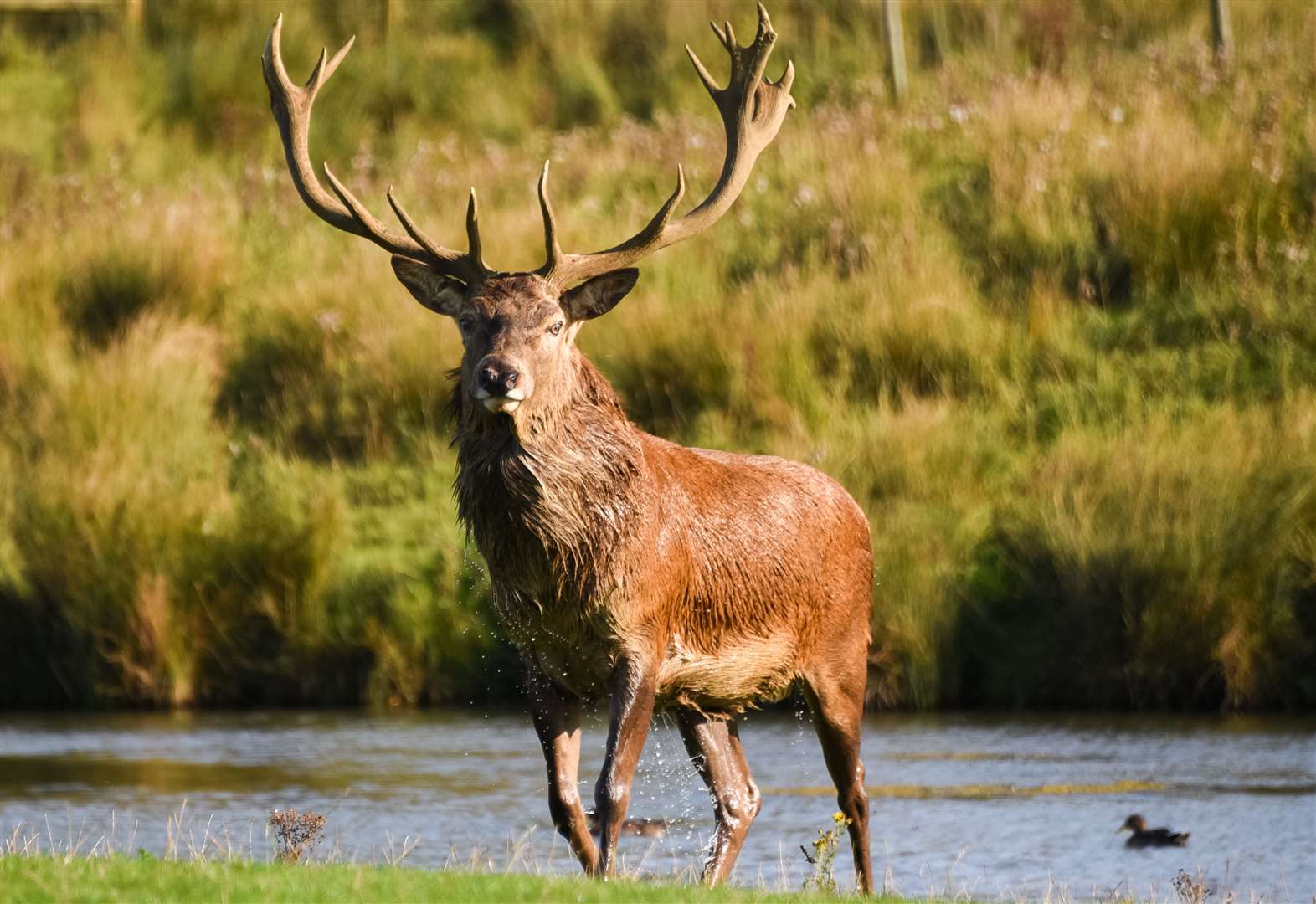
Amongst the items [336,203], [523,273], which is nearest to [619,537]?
[523,273]

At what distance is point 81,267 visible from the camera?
66.9 feet

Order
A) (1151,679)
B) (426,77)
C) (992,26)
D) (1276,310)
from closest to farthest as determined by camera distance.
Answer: (1151,679) < (1276,310) < (992,26) < (426,77)

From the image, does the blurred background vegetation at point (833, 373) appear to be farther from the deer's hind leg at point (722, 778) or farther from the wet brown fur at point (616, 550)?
the wet brown fur at point (616, 550)

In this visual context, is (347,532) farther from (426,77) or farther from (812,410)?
(426,77)

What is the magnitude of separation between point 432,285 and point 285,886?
2691mm

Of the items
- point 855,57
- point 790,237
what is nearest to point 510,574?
point 790,237

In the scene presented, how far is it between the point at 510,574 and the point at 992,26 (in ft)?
59.6

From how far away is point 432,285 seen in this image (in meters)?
8.29

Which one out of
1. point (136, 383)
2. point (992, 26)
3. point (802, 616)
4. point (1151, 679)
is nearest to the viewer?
point (802, 616)

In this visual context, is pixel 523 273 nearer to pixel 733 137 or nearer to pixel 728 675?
pixel 733 137

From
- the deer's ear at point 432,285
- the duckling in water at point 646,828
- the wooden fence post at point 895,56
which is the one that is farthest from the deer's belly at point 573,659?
the wooden fence post at point 895,56

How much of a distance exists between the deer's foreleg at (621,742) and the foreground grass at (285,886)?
57cm

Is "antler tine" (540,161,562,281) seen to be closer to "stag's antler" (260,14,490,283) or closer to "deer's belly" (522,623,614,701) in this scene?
"stag's antler" (260,14,490,283)

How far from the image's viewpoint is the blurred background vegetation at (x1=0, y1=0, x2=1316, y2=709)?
13.6 meters
